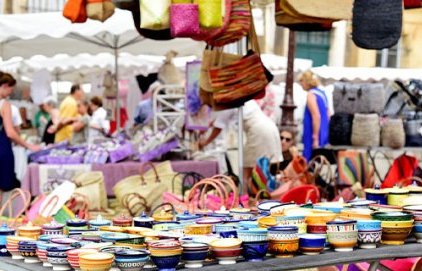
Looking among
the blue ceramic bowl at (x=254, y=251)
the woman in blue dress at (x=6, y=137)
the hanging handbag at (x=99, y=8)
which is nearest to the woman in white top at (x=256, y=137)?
the woman in blue dress at (x=6, y=137)

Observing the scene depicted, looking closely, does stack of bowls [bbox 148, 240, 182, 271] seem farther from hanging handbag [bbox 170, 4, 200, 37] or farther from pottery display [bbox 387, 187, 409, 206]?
hanging handbag [bbox 170, 4, 200, 37]

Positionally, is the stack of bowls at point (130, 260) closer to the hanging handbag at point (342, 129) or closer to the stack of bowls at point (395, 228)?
the stack of bowls at point (395, 228)

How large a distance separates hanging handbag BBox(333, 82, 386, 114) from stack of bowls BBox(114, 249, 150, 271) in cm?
671

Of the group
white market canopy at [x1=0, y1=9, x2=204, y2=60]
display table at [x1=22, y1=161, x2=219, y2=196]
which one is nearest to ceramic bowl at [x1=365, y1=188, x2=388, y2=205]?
display table at [x1=22, y1=161, x2=219, y2=196]

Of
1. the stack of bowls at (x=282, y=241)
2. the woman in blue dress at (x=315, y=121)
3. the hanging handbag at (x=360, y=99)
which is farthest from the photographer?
the woman in blue dress at (x=315, y=121)

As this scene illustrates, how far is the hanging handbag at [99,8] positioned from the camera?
527 centimetres

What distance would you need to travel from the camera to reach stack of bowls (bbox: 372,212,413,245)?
3438 millimetres

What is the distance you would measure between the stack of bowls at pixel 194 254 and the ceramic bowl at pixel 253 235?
0.56ft

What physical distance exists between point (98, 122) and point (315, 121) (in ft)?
9.69

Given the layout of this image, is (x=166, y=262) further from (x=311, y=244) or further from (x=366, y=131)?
(x=366, y=131)

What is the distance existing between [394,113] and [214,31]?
5.03m

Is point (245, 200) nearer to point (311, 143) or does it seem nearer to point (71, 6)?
point (71, 6)

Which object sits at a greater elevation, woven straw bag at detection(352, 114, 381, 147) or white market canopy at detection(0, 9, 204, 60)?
white market canopy at detection(0, 9, 204, 60)

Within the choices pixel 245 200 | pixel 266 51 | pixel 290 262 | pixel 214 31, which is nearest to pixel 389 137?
pixel 245 200
